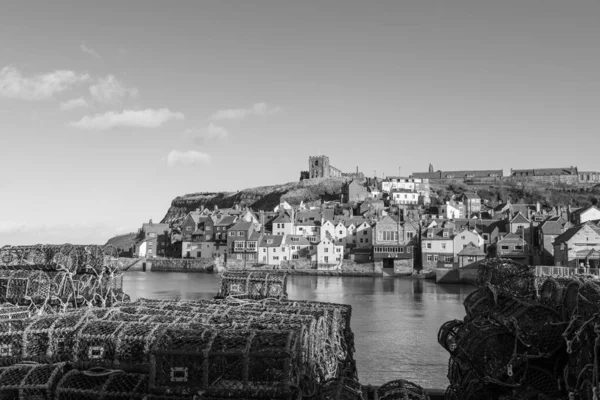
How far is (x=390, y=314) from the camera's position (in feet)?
81.7

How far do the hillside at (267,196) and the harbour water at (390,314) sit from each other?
154 ft

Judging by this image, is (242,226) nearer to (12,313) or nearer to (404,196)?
(404,196)

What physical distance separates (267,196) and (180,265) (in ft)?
145

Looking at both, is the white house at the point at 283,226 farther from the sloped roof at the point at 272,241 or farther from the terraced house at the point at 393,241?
the terraced house at the point at 393,241

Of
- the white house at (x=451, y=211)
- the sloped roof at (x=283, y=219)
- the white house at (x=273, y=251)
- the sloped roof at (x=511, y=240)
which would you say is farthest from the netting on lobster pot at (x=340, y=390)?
the white house at (x=451, y=211)

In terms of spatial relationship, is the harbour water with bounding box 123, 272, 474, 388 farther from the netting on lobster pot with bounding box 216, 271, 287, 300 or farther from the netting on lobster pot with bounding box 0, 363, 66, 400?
the netting on lobster pot with bounding box 0, 363, 66, 400

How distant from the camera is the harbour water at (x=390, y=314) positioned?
14.4 m

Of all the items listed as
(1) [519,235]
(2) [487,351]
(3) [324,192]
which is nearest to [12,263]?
(2) [487,351]

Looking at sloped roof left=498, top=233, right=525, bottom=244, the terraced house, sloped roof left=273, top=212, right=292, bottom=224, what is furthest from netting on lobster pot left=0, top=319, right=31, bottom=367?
sloped roof left=273, top=212, right=292, bottom=224

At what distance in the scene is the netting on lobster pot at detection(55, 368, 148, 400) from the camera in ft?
17.3

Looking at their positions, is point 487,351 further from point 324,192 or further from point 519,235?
point 324,192

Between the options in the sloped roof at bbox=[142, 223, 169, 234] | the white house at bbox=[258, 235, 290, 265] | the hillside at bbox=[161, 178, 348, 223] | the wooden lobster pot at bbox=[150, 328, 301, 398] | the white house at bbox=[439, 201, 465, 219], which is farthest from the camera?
the hillside at bbox=[161, 178, 348, 223]

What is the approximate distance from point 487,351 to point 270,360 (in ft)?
9.76

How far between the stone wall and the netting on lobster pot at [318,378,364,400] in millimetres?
52332
